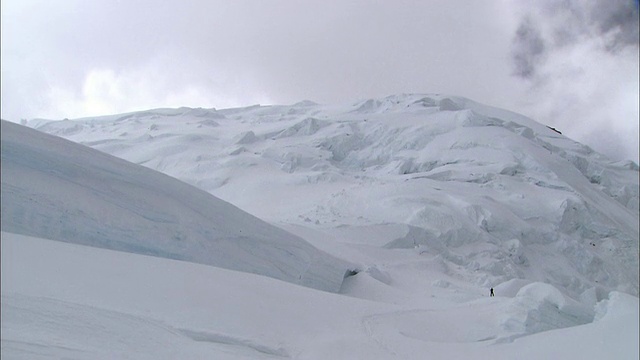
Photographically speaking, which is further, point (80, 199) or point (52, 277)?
point (80, 199)

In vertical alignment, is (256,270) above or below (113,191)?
below

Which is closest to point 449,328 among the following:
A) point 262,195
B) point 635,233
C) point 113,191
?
point 113,191

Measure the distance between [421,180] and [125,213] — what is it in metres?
11.8

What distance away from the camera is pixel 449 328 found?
5.45m

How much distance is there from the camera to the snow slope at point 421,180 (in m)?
12.7

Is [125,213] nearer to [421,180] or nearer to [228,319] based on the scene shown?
[228,319]

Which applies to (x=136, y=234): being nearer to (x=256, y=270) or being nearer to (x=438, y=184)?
(x=256, y=270)

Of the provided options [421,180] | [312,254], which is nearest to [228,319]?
[312,254]

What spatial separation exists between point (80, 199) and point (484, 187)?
13643 mm

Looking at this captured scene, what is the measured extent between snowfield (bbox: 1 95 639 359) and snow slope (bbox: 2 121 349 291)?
17mm


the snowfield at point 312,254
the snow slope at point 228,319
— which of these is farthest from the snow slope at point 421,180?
the snow slope at point 228,319

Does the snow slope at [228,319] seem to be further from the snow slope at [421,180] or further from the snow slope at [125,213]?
the snow slope at [421,180]

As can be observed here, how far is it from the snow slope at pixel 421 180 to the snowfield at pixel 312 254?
8 cm

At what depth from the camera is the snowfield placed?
11.2 ft
